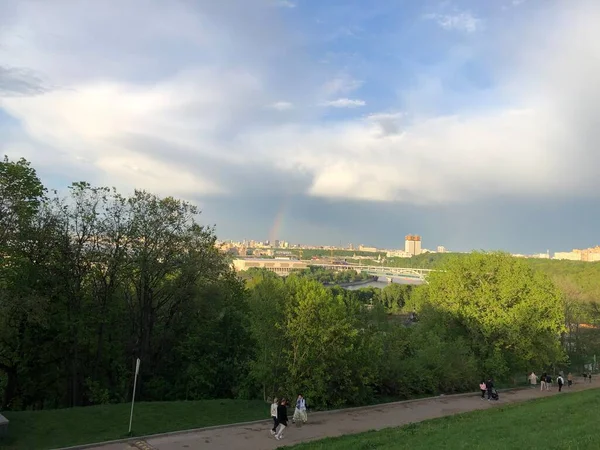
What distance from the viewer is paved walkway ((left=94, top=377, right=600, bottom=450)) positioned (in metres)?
16.5

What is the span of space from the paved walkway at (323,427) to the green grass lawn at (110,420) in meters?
1.16

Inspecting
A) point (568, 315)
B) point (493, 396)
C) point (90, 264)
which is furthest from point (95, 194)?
point (568, 315)

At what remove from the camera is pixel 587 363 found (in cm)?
5734

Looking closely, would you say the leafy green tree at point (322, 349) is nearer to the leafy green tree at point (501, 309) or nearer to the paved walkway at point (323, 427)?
the paved walkway at point (323, 427)

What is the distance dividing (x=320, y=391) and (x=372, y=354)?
395 cm

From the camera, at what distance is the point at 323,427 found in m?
19.4

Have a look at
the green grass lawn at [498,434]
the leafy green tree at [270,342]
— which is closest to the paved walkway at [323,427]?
the green grass lawn at [498,434]

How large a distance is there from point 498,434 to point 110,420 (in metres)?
14.4

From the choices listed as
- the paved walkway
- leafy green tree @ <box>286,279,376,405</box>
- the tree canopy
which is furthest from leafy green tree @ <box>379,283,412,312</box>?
leafy green tree @ <box>286,279,376,405</box>

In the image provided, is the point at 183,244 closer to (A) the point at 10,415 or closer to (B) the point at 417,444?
(A) the point at 10,415

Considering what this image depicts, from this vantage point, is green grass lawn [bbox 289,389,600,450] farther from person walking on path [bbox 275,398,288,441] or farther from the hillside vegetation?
the hillside vegetation

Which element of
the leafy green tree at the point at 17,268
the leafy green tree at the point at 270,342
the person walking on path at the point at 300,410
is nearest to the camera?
the person walking on path at the point at 300,410

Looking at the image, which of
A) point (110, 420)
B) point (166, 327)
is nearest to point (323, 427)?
point (110, 420)

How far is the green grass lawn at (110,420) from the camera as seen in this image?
1617 centimetres
